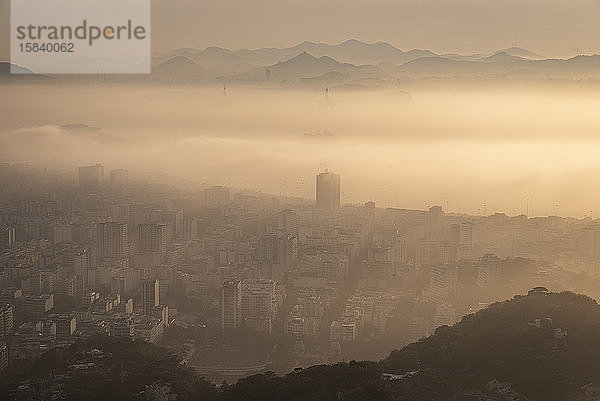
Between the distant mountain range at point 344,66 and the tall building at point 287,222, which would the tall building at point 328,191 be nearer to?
the tall building at point 287,222

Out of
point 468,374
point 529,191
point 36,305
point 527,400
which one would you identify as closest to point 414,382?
point 468,374

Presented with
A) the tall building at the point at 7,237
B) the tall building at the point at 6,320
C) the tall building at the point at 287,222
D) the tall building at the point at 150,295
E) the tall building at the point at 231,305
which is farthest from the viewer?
the tall building at the point at 287,222

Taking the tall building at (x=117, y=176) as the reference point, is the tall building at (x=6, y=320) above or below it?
below

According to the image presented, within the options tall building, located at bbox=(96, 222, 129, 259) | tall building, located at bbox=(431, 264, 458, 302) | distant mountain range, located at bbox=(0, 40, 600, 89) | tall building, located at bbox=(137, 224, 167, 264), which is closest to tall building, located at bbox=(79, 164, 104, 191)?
tall building, located at bbox=(96, 222, 129, 259)

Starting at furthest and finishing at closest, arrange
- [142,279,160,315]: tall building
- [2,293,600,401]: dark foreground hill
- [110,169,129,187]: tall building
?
[110,169,129,187]: tall building, [142,279,160,315]: tall building, [2,293,600,401]: dark foreground hill

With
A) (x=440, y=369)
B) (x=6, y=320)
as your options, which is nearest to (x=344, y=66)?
(x=6, y=320)

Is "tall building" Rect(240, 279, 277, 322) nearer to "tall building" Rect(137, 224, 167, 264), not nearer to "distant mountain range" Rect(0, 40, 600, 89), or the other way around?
"tall building" Rect(137, 224, 167, 264)

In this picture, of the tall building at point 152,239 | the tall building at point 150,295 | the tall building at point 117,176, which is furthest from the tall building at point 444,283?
the tall building at point 117,176
